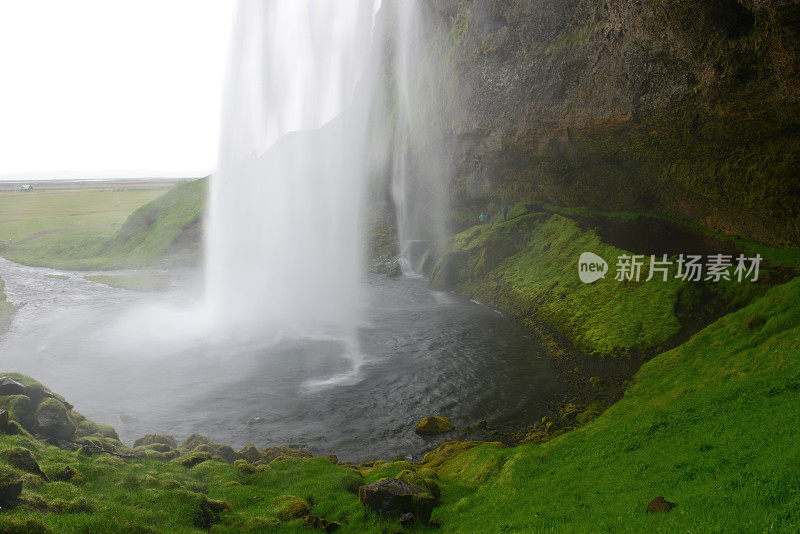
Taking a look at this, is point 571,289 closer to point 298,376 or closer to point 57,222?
point 298,376

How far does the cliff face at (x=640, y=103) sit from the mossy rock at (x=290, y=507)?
2650cm

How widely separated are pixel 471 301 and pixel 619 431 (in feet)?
84.8

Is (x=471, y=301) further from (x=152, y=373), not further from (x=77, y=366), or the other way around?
(x=77, y=366)

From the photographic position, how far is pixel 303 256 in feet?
174

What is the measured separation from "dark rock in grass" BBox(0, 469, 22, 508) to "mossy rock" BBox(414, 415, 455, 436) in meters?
15.0

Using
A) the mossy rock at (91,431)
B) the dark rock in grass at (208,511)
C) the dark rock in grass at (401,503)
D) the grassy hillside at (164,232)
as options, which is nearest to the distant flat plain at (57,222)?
the grassy hillside at (164,232)

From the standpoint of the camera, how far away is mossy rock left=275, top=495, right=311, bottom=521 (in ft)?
43.3

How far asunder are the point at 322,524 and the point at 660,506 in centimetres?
834

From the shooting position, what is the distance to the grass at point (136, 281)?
51.2 metres

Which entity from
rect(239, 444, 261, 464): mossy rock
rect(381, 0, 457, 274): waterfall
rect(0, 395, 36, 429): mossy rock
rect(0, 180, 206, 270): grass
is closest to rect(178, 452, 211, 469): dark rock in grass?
rect(239, 444, 261, 464): mossy rock

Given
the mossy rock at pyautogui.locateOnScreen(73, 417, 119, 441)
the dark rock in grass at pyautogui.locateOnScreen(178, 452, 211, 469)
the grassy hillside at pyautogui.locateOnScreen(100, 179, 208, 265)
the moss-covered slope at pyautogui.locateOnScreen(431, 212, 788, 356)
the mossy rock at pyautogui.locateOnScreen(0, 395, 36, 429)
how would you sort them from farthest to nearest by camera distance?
the grassy hillside at pyautogui.locateOnScreen(100, 179, 208, 265), the moss-covered slope at pyautogui.locateOnScreen(431, 212, 788, 356), the mossy rock at pyautogui.locateOnScreen(73, 417, 119, 441), the dark rock in grass at pyautogui.locateOnScreen(178, 452, 211, 469), the mossy rock at pyautogui.locateOnScreen(0, 395, 36, 429)

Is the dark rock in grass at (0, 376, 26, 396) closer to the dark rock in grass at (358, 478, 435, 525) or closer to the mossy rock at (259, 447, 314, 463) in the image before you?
the mossy rock at (259, 447, 314, 463)

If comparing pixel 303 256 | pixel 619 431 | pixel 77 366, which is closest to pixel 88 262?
pixel 303 256

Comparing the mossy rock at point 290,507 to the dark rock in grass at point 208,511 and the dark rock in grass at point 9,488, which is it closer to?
the dark rock in grass at point 208,511
